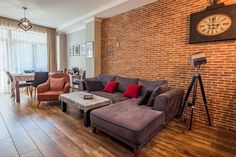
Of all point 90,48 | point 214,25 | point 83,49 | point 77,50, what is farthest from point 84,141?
point 77,50

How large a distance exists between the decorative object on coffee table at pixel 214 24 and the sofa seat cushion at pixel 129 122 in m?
1.78

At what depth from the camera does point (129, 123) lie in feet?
6.61

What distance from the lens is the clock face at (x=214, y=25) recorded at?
8.64 ft

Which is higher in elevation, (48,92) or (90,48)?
(90,48)

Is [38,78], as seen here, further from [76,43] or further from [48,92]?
[76,43]

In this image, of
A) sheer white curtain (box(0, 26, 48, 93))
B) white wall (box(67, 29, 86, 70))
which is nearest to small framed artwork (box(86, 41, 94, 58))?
white wall (box(67, 29, 86, 70))

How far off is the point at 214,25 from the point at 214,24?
0.02m

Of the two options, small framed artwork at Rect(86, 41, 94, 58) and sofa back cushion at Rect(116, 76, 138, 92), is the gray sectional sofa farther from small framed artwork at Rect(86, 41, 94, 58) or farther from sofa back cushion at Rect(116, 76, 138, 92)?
small framed artwork at Rect(86, 41, 94, 58)

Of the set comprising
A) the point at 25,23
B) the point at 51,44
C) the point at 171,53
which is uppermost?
the point at 25,23

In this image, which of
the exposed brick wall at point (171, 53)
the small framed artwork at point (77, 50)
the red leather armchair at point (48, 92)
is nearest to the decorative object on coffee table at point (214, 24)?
the exposed brick wall at point (171, 53)

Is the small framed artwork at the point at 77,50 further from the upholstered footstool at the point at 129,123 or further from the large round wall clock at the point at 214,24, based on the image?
the large round wall clock at the point at 214,24

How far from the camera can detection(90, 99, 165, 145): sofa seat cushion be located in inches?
75.5

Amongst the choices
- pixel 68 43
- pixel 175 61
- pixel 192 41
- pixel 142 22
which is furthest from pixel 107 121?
pixel 68 43

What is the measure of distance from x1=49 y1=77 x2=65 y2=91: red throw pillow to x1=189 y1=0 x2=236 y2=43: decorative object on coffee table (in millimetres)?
3564
